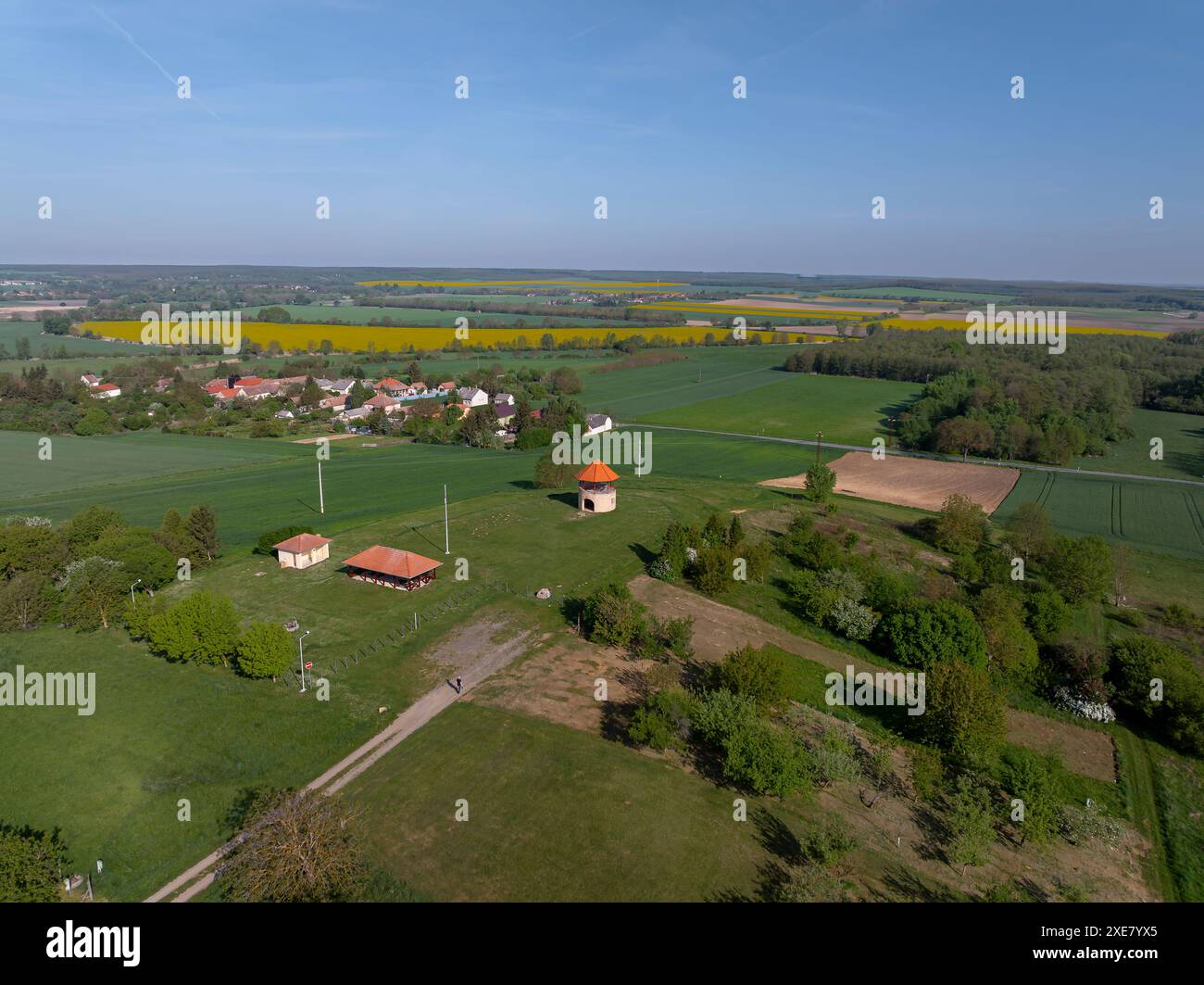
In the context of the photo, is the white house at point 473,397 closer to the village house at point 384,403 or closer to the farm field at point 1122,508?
the village house at point 384,403

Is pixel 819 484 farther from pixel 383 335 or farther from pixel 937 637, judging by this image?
pixel 383 335

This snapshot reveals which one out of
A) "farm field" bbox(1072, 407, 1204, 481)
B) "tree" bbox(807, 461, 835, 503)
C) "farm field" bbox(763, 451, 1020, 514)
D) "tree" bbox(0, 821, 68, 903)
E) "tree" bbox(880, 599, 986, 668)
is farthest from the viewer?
"farm field" bbox(1072, 407, 1204, 481)

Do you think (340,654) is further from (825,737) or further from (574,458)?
(574,458)

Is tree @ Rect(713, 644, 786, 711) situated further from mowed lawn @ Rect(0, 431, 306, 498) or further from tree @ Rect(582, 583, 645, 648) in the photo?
mowed lawn @ Rect(0, 431, 306, 498)

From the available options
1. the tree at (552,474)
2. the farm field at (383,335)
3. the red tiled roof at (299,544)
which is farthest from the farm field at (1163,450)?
the farm field at (383,335)

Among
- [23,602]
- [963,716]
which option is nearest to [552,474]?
[23,602]

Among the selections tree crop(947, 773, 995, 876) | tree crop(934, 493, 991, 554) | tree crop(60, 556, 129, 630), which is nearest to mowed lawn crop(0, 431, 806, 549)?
tree crop(60, 556, 129, 630)
